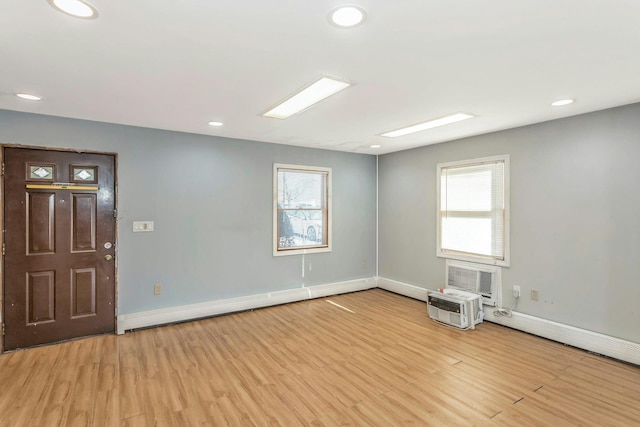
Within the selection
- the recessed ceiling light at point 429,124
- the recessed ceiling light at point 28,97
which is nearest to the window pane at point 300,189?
the recessed ceiling light at point 429,124

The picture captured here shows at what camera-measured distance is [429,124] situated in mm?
3756

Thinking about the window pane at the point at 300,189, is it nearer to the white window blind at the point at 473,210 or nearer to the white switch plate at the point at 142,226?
the white switch plate at the point at 142,226

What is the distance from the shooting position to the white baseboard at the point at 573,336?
3.07 m

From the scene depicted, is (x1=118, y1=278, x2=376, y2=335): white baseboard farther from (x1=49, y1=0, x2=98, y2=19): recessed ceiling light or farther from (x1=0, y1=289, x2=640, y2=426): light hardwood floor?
(x1=49, y1=0, x2=98, y2=19): recessed ceiling light

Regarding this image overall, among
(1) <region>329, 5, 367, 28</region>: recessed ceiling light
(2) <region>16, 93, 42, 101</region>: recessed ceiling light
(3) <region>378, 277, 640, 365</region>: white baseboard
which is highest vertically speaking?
(2) <region>16, 93, 42, 101</region>: recessed ceiling light

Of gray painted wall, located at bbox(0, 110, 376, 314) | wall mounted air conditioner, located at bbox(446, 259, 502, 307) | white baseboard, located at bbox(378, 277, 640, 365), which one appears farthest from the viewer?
wall mounted air conditioner, located at bbox(446, 259, 502, 307)

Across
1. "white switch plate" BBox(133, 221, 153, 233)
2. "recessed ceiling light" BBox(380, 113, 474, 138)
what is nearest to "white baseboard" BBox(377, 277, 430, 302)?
"recessed ceiling light" BBox(380, 113, 474, 138)

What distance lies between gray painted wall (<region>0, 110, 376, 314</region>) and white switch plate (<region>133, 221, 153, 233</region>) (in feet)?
0.21

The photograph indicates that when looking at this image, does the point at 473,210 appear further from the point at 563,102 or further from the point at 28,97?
the point at 28,97

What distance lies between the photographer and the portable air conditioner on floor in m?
3.96

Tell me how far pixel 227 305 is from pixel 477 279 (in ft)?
11.4

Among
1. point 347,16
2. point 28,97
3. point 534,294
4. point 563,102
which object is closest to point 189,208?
point 28,97

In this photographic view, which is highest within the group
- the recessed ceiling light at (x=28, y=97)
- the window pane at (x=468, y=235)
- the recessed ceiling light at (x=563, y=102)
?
the recessed ceiling light at (x=28, y=97)

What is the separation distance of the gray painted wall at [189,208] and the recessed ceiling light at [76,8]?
247 centimetres
